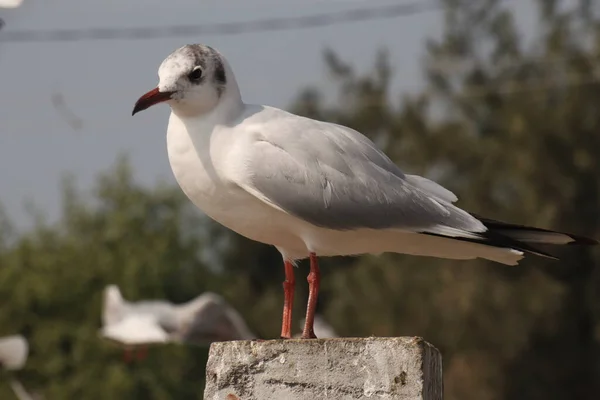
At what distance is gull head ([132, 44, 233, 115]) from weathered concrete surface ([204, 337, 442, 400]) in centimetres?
79

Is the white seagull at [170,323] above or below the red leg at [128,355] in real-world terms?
below

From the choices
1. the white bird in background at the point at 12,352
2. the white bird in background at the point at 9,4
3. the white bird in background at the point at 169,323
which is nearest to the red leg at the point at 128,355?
the white bird in background at the point at 169,323

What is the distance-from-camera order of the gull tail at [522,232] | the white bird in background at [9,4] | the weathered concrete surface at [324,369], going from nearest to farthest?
the weathered concrete surface at [324,369], the gull tail at [522,232], the white bird in background at [9,4]

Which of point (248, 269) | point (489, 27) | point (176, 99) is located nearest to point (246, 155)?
point (176, 99)

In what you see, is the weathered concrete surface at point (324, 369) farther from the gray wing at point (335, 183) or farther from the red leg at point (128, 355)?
the red leg at point (128, 355)

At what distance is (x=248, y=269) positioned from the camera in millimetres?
25281

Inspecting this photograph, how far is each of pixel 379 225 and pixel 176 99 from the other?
0.73 metres

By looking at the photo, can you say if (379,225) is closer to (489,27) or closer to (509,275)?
(509,275)

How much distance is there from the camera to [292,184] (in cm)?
391

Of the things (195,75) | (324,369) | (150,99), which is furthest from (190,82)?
(324,369)

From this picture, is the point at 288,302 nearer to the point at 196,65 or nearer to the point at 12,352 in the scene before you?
the point at 196,65

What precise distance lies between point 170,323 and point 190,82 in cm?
972

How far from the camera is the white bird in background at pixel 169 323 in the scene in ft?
43.1

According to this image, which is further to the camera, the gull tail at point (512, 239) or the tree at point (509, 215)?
the tree at point (509, 215)
